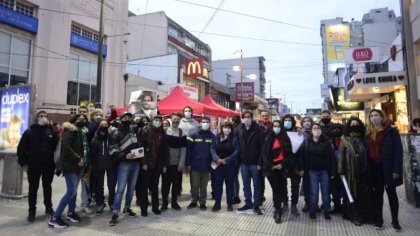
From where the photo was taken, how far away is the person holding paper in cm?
518

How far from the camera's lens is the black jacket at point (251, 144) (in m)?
5.94

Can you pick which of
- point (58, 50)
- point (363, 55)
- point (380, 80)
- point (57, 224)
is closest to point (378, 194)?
point (57, 224)

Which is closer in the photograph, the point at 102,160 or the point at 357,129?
the point at 357,129

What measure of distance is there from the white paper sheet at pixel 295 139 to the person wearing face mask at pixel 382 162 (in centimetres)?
123

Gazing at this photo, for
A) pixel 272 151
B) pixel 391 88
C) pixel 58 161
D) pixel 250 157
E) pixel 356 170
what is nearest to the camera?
pixel 356 170

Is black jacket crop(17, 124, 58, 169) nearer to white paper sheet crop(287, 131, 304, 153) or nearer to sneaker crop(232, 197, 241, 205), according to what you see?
sneaker crop(232, 197, 241, 205)

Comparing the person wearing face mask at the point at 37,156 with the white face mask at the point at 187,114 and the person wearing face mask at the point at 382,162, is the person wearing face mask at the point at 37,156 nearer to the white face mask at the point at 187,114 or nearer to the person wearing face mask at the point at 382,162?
the white face mask at the point at 187,114

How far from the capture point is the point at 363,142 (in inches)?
209

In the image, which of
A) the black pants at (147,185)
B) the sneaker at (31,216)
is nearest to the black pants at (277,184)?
the black pants at (147,185)

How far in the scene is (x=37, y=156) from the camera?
18.1ft

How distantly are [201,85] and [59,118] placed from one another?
2022cm

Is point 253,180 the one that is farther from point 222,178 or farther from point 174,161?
point 174,161

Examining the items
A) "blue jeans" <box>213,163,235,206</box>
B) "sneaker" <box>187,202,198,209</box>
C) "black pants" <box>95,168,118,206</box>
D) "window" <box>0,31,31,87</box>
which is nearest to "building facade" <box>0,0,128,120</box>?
"window" <box>0,31,31,87</box>

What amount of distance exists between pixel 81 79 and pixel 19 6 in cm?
508
